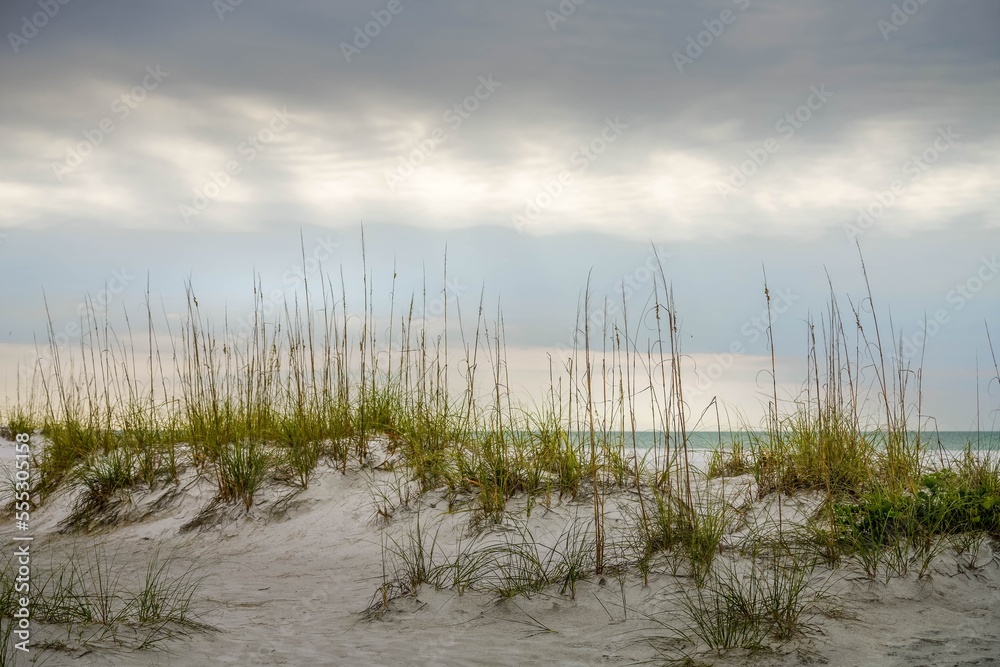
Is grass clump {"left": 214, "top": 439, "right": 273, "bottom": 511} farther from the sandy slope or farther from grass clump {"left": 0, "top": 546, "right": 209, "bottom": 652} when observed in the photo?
grass clump {"left": 0, "top": 546, "right": 209, "bottom": 652}

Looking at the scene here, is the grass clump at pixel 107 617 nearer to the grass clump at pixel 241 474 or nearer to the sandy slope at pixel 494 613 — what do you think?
the sandy slope at pixel 494 613

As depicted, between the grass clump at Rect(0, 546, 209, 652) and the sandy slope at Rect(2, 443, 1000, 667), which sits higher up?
the grass clump at Rect(0, 546, 209, 652)

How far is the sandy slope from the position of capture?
2898mm

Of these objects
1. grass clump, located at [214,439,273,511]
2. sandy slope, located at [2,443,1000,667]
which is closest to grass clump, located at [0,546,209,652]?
sandy slope, located at [2,443,1000,667]

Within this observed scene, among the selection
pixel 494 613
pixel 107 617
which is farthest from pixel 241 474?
pixel 494 613

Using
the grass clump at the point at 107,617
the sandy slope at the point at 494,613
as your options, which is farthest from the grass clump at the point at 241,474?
the grass clump at the point at 107,617

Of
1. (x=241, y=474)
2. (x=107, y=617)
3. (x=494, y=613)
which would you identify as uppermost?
(x=241, y=474)

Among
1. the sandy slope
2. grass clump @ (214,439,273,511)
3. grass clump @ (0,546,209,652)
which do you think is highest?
grass clump @ (214,439,273,511)

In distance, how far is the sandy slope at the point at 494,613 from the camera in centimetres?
290

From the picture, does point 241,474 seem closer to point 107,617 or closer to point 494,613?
point 107,617

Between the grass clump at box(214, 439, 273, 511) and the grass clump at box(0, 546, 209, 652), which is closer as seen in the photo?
the grass clump at box(0, 546, 209, 652)

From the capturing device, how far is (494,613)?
11.1 ft

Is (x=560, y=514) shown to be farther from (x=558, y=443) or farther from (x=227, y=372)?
(x=227, y=372)

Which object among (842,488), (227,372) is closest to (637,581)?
(842,488)
